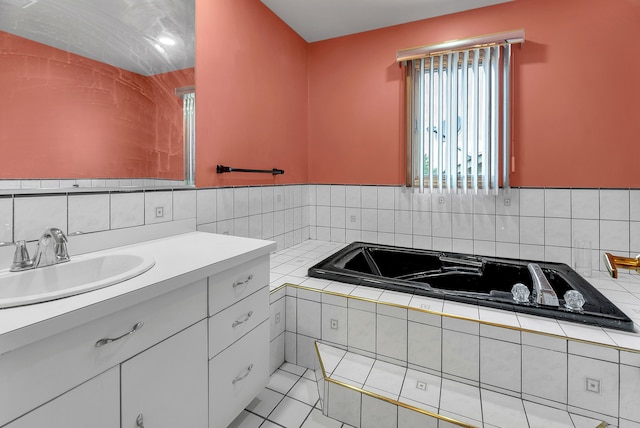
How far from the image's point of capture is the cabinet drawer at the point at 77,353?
0.62 metres

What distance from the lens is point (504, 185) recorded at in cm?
221

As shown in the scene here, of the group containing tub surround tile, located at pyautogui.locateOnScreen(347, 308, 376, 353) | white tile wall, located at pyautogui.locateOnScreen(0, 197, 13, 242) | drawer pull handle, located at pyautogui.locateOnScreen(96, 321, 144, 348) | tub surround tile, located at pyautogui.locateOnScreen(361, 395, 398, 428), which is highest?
white tile wall, located at pyautogui.locateOnScreen(0, 197, 13, 242)

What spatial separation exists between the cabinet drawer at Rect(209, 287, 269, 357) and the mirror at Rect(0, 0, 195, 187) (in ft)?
2.68

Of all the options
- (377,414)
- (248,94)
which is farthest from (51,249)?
(248,94)

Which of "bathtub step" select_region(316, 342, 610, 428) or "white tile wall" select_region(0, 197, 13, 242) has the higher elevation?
"white tile wall" select_region(0, 197, 13, 242)

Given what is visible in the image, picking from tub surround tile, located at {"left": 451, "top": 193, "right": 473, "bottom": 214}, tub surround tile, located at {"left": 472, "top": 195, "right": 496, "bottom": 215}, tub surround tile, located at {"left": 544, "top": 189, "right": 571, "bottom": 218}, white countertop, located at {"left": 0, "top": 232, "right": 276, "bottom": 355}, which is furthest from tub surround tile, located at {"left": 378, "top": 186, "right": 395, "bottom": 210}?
white countertop, located at {"left": 0, "top": 232, "right": 276, "bottom": 355}

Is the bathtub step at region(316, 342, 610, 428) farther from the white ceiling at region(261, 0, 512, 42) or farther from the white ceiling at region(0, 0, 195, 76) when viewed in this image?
the white ceiling at region(261, 0, 512, 42)

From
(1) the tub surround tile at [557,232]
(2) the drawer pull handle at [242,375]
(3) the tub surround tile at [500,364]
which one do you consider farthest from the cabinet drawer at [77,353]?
(1) the tub surround tile at [557,232]

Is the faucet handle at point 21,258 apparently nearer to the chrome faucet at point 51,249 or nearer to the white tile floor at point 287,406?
the chrome faucet at point 51,249

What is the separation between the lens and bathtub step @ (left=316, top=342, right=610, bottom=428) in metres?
1.20

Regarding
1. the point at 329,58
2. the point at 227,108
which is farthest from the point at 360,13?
the point at 227,108

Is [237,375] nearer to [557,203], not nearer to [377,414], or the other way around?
[377,414]

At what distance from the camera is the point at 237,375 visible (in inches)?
49.5

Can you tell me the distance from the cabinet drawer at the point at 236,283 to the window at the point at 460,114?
5.23 ft
